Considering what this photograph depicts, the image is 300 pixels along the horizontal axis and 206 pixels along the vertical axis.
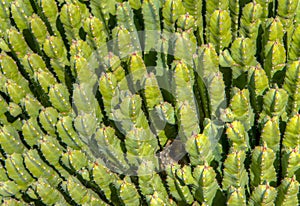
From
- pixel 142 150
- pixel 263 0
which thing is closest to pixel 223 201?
pixel 142 150

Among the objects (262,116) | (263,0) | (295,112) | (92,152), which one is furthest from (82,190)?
(263,0)

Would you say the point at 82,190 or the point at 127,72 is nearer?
the point at 82,190

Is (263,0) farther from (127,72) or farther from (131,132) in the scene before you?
(131,132)

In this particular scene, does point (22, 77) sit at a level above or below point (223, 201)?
above

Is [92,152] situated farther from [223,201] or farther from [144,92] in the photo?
[223,201]

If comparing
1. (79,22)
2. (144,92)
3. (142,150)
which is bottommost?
(142,150)

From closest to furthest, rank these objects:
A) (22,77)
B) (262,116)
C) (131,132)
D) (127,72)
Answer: (131,132) < (262,116) < (127,72) < (22,77)

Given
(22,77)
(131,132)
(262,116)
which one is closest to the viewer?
(131,132)
